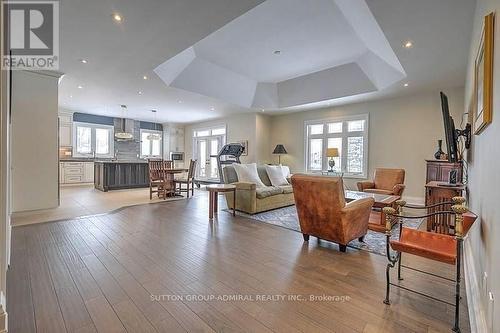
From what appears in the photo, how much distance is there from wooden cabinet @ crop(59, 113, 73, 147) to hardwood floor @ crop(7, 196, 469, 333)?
270 inches

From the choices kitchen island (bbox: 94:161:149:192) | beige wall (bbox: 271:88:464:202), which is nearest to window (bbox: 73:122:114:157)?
kitchen island (bbox: 94:161:149:192)

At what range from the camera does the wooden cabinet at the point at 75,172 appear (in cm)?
875

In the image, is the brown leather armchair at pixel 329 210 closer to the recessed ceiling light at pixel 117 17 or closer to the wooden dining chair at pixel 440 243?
the wooden dining chair at pixel 440 243

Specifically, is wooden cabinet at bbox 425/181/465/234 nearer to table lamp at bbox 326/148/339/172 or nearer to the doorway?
table lamp at bbox 326/148/339/172

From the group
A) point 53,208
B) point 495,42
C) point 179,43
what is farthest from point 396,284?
point 53,208

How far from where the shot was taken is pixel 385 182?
5.64 m

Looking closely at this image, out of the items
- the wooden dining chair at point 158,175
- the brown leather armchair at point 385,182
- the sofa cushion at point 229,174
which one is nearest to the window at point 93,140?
the wooden dining chair at point 158,175

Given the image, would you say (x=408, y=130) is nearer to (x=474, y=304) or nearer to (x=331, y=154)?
(x=331, y=154)

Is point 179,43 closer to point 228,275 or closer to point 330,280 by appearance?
point 228,275

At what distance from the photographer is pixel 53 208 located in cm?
501

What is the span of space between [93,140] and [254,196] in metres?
8.45

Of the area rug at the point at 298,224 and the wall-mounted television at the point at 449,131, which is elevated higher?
the wall-mounted television at the point at 449,131

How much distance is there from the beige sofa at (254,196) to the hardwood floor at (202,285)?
127 centimetres

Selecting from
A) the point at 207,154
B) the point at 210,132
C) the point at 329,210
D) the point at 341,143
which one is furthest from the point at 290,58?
the point at 207,154
